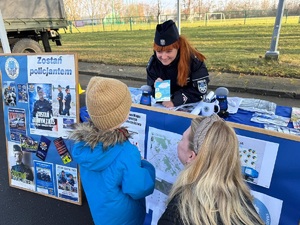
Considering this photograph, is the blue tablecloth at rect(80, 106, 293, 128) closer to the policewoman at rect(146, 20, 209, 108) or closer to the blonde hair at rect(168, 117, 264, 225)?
the policewoman at rect(146, 20, 209, 108)

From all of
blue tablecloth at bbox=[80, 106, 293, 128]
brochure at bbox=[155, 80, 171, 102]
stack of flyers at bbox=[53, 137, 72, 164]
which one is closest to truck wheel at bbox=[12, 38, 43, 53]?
stack of flyers at bbox=[53, 137, 72, 164]

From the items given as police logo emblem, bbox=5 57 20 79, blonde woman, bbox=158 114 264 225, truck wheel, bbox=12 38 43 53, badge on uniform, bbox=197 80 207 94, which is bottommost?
blonde woman, bbox=158 114 264 225

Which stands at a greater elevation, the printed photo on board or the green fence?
the green fence

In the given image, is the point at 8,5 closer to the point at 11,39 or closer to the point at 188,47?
the point at 11,39

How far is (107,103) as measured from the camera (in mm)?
1354

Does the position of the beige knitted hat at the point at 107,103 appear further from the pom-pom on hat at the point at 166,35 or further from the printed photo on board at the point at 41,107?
the printed photo on board at the point at 41,107

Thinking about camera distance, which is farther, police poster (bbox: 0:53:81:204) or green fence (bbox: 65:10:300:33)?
green fence (bbox: 65:10:300:33)

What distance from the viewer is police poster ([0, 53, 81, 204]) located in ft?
7.56

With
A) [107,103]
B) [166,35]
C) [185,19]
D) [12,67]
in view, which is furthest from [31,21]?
[185,19]

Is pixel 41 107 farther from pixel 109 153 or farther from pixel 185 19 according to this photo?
pixel 185 19

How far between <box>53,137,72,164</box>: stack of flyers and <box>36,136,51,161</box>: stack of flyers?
10 centimetres

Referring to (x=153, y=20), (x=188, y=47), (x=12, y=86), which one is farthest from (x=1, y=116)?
(x=153, y=20)

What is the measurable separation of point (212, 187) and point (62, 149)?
1772 millimetres

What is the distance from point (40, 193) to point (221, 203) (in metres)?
2.22
